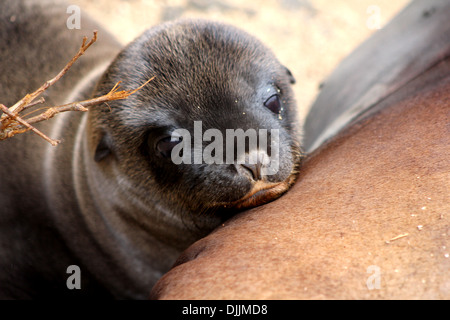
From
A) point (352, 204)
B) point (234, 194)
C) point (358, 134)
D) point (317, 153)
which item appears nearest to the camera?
point (352, 204)

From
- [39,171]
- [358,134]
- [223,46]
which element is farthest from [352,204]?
[39,171]

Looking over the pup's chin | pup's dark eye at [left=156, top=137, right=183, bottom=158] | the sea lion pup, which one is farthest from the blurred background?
the pup's chin

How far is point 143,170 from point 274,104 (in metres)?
0.74

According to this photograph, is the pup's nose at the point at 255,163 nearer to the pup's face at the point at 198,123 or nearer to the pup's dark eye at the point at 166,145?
the pup's face at the point at 198,123

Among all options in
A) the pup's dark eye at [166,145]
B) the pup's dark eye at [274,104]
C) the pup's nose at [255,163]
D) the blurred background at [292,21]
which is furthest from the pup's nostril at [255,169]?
the blurred background at [292,21]

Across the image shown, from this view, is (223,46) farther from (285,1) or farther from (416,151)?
(285,1)

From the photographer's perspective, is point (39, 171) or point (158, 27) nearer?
point (158, 27)

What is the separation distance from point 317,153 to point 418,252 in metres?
1.06

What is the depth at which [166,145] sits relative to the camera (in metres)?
2.26

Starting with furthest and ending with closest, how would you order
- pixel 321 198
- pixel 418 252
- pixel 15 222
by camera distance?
pixel 15 222, pixel 321 198, pixel 418 252

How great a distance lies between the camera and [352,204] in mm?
1695

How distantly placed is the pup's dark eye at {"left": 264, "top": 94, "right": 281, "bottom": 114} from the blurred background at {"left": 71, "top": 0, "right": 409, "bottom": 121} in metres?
2.97

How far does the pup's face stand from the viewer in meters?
2.05

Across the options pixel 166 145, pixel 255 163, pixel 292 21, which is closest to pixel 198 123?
pixel 166 145
